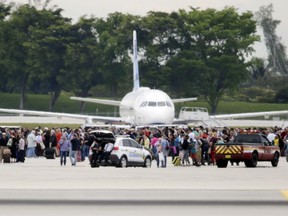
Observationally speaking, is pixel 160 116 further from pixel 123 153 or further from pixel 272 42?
pixel 272 42

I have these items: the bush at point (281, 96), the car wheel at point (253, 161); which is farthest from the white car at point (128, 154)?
the bush at point (281, 96)

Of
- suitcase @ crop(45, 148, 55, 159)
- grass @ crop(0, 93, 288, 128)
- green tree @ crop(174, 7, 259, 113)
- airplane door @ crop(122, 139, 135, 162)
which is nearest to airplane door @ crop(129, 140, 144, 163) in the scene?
airplane door @ crop(122, 139, 135, 162)

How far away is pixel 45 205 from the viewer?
1108 inches

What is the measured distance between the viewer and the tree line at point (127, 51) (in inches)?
5428

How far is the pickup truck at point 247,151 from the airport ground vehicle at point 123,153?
10.8 ft

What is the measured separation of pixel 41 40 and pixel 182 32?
57.3 ft

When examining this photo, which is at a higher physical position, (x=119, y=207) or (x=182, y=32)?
(x=182, y=32)

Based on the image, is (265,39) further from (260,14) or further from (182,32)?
(182,32)

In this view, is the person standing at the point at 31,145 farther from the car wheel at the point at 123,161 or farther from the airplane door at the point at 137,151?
the car wheel at the point at 123,161

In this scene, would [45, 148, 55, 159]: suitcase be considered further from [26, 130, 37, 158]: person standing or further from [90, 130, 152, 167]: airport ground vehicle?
[90, 130, 152, 167]: airport ground vehicle

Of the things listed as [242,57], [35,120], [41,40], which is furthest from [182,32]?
[35,120]

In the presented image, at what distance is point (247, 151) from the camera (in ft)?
Result: 158

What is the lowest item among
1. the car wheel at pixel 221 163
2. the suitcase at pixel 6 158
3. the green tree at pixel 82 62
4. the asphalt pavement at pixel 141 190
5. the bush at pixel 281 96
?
the asphalt pavement at pixel 141 190

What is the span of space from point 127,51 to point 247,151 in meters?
95.4
